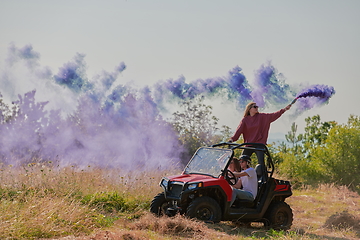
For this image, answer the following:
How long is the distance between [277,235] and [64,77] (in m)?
11.9

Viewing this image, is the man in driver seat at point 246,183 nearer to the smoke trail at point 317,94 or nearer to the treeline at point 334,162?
the smoke trail at point 317,94

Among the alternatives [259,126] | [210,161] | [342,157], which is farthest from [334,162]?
[210,161]

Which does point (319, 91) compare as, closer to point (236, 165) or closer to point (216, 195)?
point (236, 165)

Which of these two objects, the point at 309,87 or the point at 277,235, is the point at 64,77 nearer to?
the point at 309,87

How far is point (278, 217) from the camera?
7879 millimetres

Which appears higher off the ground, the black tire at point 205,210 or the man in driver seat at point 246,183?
the man in driver seat at point 246,183

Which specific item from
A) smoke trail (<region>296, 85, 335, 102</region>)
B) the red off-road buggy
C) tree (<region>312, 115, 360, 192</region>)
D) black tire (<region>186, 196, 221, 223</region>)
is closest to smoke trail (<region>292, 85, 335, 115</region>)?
smoke trail (<region>296, 85, 335, 102</region>)

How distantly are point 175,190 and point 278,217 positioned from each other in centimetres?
203

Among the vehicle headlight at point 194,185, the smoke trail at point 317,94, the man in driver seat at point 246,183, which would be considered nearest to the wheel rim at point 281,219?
the man in driver seat at point 246,183

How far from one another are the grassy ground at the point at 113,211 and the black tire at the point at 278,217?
0.16 metres

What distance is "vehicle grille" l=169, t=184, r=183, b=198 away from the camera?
7.14 m

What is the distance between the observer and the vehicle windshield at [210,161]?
24.3ft

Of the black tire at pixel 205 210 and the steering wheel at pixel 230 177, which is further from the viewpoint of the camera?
the steering wheel at pixel 230 177

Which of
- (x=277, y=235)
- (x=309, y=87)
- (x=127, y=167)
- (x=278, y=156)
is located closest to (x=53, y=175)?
(x=127, y=167)
